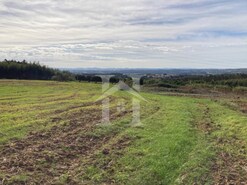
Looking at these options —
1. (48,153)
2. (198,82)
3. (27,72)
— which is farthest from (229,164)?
(27,72)

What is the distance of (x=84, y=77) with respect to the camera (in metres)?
105

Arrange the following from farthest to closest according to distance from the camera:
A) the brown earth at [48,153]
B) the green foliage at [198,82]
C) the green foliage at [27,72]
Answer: the green foliage at [27,72]
the green foliage at [198,82]
the brown earth at [48,153]

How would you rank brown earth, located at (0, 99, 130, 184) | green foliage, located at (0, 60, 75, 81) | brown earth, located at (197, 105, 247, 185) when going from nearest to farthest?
brown earth, located at (0, 99, 130, 184) < brown earth, located at (197, 105, 247, 185) < green foliage, located at (0, 60, 75, 81)

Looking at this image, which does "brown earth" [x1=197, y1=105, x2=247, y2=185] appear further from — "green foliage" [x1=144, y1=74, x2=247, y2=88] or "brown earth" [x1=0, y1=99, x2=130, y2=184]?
"green foliage" [x1=144, y1=74, x2=247, y2=88]

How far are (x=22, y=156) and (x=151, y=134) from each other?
6574 mm

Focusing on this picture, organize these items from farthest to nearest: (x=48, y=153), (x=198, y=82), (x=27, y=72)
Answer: (x=27, y=72)
(x=198, y=82)
(x=48, y=153)

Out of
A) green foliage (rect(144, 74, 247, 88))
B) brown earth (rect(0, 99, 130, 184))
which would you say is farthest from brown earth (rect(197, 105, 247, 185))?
green foliage (rect(144, 74, 247, 88))

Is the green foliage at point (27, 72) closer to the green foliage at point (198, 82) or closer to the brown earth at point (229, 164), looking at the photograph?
the green foliage at point (198, 82)

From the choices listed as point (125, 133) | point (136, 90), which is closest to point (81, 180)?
point (125, 133)

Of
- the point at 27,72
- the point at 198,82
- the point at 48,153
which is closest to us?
the point at 48,153

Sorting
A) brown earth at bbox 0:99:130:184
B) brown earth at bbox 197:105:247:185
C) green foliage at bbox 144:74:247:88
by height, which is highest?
brown earth at bbox 0:99:130:184

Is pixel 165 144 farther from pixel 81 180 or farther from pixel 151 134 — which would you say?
pixel 81 180

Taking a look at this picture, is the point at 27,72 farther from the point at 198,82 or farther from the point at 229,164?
the point at 229,164

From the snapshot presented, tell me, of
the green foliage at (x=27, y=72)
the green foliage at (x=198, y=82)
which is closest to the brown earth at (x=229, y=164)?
the green foliage at (x=198, y=82)
